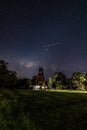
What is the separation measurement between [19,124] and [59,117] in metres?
2.83

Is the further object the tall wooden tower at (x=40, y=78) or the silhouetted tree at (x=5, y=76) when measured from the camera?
the tall wooden tower at (x=40, y=78)

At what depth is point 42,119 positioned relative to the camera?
11750mm

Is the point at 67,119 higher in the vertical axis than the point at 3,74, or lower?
lower

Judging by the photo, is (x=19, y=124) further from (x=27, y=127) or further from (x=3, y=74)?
(x=3, y=74)

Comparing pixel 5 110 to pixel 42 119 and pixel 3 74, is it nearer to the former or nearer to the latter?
pixel 42 119

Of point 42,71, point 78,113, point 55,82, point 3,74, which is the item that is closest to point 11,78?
point 3,74

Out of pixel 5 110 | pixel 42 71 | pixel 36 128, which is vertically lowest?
pixel 36 128

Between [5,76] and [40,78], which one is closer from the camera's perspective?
[5,76]

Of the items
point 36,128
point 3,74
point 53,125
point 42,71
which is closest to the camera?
point 36,128

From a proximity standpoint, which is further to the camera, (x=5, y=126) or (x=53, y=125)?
(x=53, y=125)

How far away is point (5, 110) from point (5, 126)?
2.60 meters

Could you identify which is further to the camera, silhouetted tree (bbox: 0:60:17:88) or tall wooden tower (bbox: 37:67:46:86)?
tall wooden tower (bbox: 37:67:46:86)

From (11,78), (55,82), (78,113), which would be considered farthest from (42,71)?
(78,113)

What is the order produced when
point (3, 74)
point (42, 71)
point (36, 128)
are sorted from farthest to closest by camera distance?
point (42, 71) < point (3, 74) < point (36, 128)
